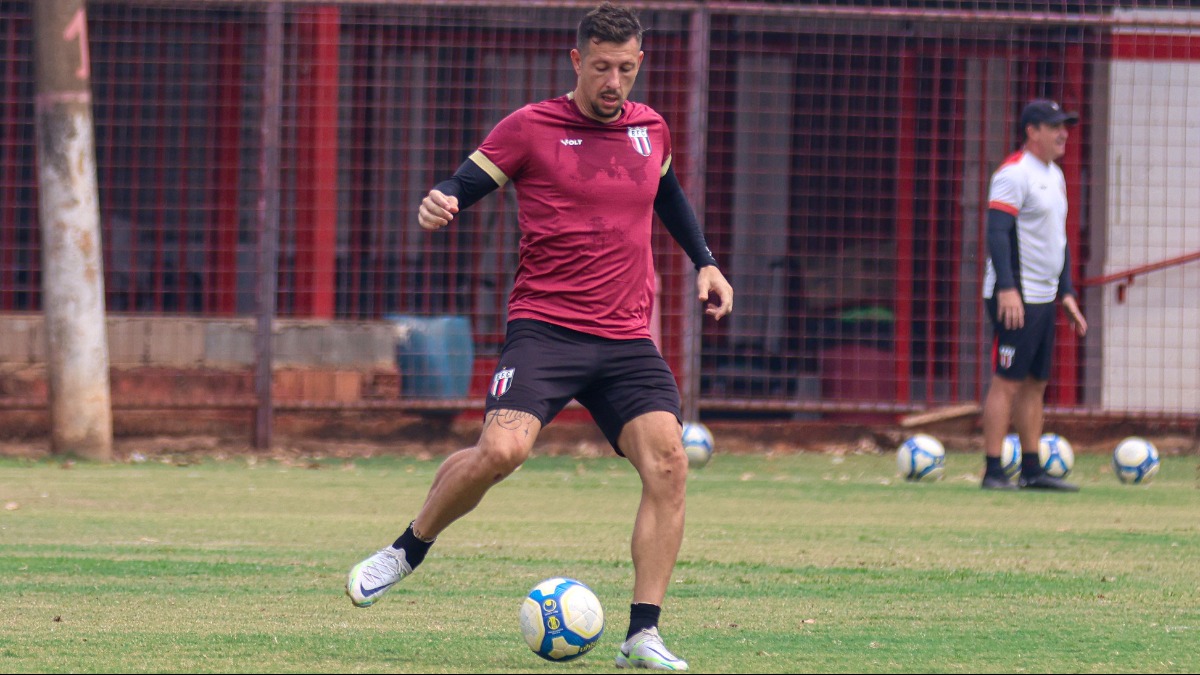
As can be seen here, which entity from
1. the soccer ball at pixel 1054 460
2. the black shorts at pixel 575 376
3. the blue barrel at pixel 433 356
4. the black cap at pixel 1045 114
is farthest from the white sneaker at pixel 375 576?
the blue barrel at pixel 433 356

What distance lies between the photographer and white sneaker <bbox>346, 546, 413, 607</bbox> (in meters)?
5.21

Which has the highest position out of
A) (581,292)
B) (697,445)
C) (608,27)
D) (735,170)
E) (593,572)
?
(608,27)

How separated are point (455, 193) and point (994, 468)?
627 centimetres

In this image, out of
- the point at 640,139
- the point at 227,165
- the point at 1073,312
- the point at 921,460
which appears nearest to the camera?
the point at 640,139

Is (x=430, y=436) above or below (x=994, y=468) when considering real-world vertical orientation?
below

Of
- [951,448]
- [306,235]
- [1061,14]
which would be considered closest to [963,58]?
[1061,14]

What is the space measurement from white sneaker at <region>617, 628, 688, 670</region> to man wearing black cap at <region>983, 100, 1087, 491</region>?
6.11 metres

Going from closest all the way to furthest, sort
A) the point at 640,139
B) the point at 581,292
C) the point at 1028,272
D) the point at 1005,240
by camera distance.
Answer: the point at 581,292, the point at 640,139, the point at 1005,240, the point at 1028,272

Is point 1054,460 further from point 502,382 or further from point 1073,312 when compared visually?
point 502,382

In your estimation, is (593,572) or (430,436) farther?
(430,436)

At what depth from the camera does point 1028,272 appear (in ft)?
34.7

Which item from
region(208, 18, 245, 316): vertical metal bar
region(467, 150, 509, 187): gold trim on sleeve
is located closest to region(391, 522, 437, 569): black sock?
region(467, 150, 509, 187): gold trim on sleeve

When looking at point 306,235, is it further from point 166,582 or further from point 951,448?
point 166,582

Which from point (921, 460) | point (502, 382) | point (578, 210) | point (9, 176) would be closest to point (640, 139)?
point (578, 210)
